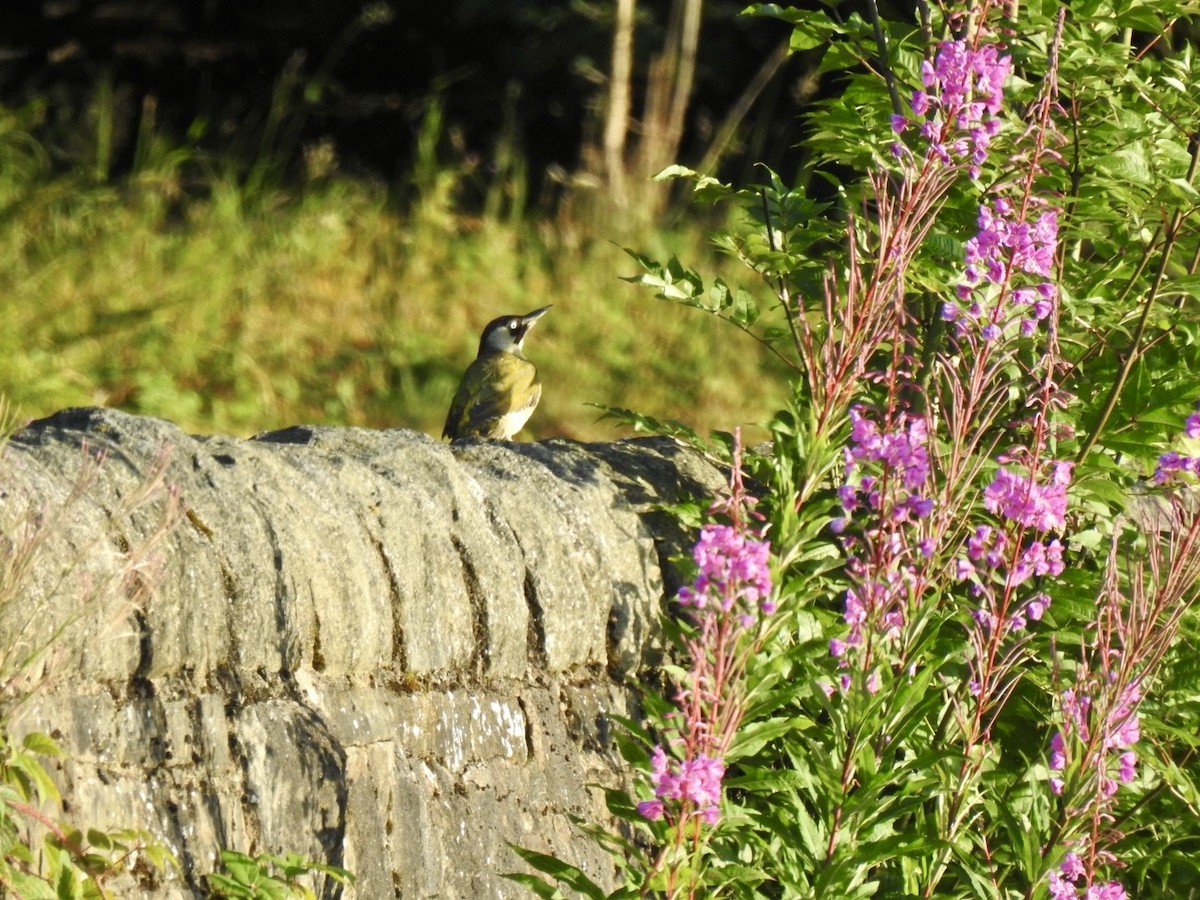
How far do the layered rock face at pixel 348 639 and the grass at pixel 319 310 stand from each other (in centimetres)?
451

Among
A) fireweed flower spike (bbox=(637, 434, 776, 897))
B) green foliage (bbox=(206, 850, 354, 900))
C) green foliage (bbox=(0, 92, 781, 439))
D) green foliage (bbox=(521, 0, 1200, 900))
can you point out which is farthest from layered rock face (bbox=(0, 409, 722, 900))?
green foliage (bbox=(0, 92, 781, 439))

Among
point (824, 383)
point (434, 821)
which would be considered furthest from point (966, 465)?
point (434, 821)

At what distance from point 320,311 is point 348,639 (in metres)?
7.04

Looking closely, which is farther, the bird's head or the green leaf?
the bird's head

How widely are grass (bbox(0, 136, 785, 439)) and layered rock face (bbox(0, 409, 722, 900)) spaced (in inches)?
178

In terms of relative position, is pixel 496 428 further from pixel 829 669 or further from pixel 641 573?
pixel 829 669

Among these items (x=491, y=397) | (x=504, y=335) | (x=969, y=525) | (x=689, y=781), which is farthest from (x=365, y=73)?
(x=689, y=781)

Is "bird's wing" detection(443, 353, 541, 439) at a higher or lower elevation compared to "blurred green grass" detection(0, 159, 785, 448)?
higher

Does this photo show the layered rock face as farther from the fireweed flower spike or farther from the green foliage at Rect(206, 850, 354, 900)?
the fireweed flower spike

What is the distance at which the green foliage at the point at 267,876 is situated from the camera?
2756mm

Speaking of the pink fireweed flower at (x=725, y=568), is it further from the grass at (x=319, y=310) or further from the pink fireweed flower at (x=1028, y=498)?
the grass at (x=319, y=310)

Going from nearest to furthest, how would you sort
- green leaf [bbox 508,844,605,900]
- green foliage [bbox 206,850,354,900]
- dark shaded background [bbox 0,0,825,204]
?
green foliage [bbox 206,850,354,900] → green leaf [bbox 508,844,605,900] → dark shaded background [bbox 0,0,825,204]

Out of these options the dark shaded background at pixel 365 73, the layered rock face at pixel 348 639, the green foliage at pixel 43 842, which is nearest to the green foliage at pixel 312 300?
the dark shaded background at pixel 365 73

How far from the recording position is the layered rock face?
112 inches
